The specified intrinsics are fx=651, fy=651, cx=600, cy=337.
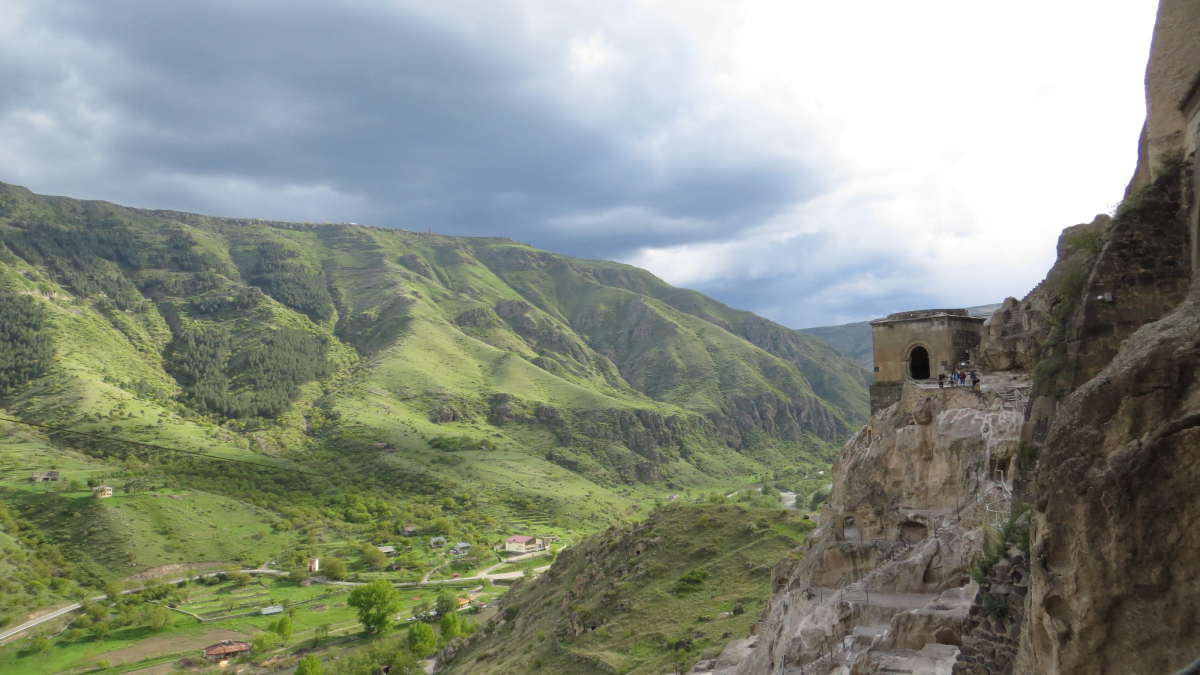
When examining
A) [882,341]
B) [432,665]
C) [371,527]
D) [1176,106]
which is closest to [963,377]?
[882,341]

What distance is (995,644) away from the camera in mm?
9641

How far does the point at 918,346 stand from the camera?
2770 cm

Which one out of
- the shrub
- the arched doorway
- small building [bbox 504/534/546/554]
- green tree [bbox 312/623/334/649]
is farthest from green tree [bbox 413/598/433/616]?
the arched doorway

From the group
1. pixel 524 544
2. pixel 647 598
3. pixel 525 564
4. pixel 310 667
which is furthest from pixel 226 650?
pixel 647 598

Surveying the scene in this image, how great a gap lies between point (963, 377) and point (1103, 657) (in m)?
18.3

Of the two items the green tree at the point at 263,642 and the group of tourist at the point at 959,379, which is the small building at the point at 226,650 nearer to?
the green tree at the point at 263,642

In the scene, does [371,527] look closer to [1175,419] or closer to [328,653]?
[328,653]

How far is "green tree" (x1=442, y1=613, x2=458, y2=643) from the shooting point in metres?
67.9

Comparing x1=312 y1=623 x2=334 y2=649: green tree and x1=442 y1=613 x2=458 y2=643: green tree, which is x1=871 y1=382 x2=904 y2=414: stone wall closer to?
x1=442 y1=613 x2=458 y2=643: green tree

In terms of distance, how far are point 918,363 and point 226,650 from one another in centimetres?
7526

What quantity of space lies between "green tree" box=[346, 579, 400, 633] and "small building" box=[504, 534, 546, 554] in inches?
1356

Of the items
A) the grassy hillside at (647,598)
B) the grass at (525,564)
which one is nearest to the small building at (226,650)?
the grassy hillside at (647,598)

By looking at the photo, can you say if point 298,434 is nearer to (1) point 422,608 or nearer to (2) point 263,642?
(1) point 422,608

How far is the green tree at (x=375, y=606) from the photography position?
74750 millimetres
